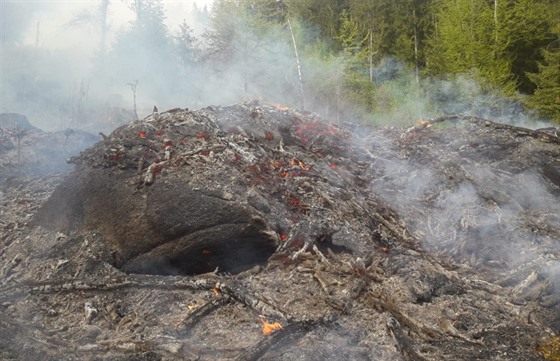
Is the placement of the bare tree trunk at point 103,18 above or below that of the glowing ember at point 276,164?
above

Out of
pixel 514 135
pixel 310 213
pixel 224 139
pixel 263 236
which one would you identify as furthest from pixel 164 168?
pixel 514 135

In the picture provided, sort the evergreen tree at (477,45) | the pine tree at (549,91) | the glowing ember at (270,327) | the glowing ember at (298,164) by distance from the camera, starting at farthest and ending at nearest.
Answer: the evergreen tree at (477,45) < the pine tree at (549,91) < the glowing ember at (298,164) < the glowing ember at (270,327)

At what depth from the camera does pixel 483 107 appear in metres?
16.9

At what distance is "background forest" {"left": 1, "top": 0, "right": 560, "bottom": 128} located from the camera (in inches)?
697

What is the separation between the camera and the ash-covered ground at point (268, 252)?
544cm

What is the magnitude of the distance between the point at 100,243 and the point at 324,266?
3.69 m

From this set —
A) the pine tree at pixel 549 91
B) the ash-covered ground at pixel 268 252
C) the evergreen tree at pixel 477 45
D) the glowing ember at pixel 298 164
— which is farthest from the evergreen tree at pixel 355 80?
the glowing ember at pixel 298 164

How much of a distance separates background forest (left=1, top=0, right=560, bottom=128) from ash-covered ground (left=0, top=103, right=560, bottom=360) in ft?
29.4

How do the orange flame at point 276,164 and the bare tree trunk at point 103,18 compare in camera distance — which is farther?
the bare tree trunk at point 103,18

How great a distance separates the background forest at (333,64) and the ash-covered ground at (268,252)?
353 inches

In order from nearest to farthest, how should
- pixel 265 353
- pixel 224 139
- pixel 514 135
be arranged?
pixel 265 353 < pixel 224 139 < pixel 514 135

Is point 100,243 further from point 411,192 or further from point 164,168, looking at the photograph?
point 411,192

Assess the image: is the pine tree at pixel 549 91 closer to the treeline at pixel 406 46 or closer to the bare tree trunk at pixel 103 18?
the treeline at pixel 406 46

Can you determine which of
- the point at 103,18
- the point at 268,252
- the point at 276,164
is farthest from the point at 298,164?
the point at 103,18
